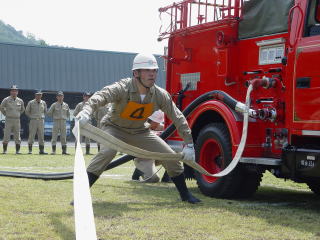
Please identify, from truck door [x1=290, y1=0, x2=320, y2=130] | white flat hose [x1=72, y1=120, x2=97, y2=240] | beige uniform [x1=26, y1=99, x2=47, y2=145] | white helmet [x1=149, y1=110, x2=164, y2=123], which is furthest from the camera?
beige uniform [x1=26, y1=99, x2=47, y2=145]

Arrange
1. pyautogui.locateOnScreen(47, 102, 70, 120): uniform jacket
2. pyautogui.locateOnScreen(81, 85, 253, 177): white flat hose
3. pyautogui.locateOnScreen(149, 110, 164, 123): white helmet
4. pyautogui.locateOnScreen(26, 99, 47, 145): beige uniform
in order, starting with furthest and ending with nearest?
1. pyautogui.locateOnScreen(47, 102, 70, 120): uniform jacket
2. pyautogui.locateOnScreen(26, 99, 47, 145): beige uniform
3. pyautogui.locateOnScreen(149, 110, 164, 123): white helmet
4. pyautogui.locateOnScreen(81, 85, 253, 177): white flat hose

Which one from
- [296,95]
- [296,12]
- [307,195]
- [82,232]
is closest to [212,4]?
[296,12]

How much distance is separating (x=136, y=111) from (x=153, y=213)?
132cm

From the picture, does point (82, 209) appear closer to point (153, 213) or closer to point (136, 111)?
point (153, 213)

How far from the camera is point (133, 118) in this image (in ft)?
23.0

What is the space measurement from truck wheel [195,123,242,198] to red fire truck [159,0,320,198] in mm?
13

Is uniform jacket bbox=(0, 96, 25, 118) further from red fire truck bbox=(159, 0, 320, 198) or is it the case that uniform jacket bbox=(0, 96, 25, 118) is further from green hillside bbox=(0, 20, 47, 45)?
green hillside bbox=(0, 20, 47, 45)

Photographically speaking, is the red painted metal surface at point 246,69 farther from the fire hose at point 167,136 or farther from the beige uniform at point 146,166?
the beige uniform at point 146,166

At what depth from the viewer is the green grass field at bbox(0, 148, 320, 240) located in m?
5.22

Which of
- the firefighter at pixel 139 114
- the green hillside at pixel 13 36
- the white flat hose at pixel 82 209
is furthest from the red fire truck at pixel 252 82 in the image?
the green hillside at pixel 13 36

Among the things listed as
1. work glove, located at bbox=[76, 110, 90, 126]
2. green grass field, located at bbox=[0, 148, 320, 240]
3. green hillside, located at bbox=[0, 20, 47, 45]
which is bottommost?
green grass field, located at bbox=[0, 148, 320, 240]

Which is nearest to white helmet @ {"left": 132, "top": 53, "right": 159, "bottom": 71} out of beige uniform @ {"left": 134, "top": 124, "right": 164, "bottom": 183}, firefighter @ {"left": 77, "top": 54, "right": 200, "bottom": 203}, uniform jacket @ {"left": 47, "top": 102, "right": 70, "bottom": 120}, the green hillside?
firefighter @ {"left": 77, "top": 54, "right": 200, "bottom": 203}

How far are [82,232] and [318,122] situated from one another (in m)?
3.52

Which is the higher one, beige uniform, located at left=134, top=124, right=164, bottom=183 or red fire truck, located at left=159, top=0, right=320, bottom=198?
red fire truck, located at left=159, top=0, right=320, bottom=198
